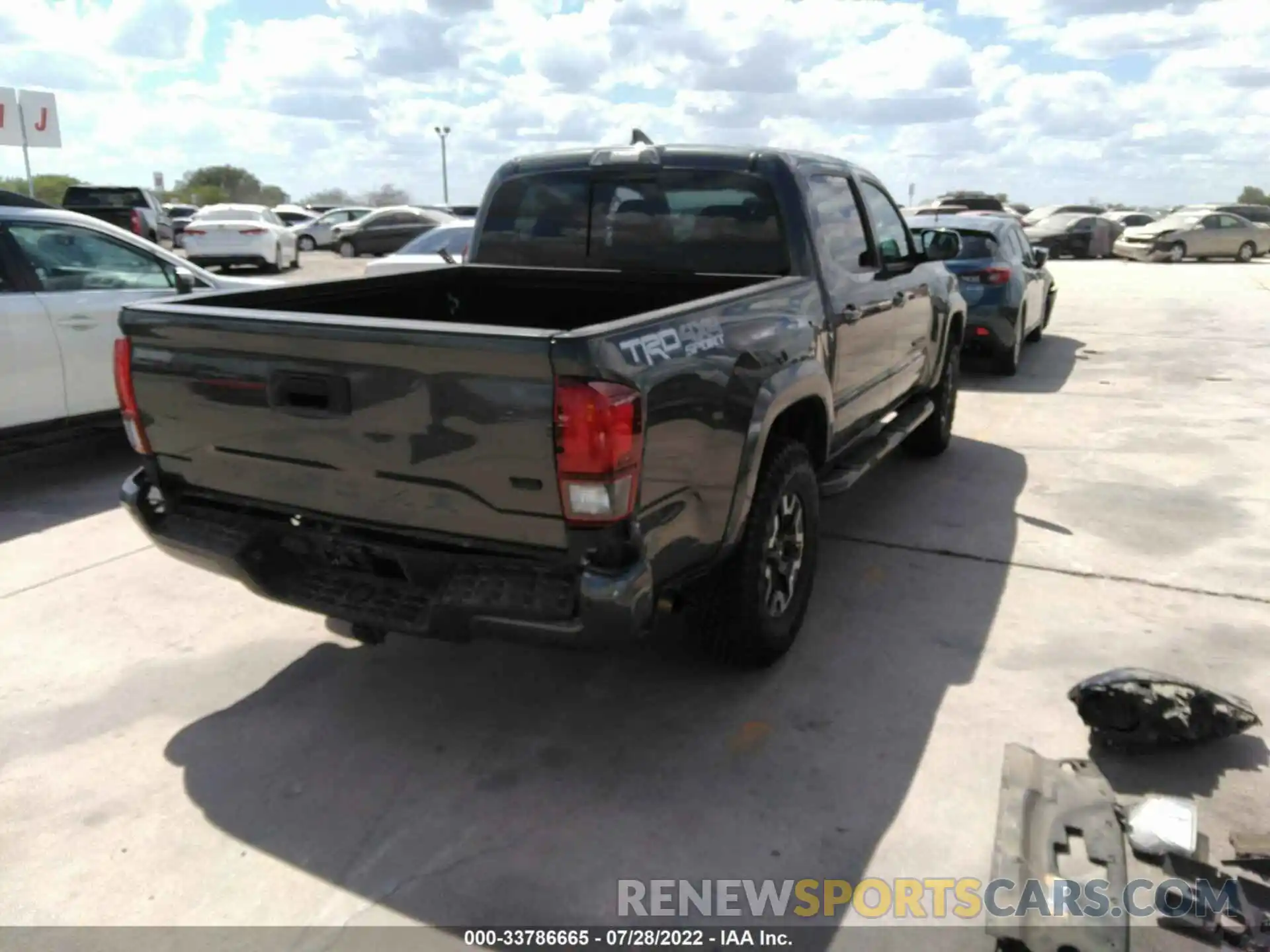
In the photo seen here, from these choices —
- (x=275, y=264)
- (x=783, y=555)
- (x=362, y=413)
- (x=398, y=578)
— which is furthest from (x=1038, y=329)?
(x=275, y=264)

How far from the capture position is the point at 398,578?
3344 mm

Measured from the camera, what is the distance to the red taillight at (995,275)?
33.0ft

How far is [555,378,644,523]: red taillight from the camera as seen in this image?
2799mm

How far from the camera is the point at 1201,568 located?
17.3ft

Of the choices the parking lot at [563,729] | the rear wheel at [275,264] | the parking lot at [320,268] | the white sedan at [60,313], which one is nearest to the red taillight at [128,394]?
the parking lot at [563,729]

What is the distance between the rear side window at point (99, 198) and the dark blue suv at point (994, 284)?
1762cm

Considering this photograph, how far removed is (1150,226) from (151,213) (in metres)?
27.8

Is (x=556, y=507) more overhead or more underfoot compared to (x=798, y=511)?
more overhead

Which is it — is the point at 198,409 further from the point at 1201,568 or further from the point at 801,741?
the point at 1201,568

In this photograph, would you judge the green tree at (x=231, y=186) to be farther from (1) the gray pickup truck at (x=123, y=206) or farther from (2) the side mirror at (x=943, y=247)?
(2) the side mirror at (x=943, y=247)

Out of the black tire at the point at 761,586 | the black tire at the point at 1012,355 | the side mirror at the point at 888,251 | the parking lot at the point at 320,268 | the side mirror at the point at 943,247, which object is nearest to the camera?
the black tire at the point at 761,586

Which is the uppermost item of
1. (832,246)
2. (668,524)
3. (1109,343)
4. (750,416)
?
(832,246)

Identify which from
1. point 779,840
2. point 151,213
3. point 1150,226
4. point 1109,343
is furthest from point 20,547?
point 1150,226

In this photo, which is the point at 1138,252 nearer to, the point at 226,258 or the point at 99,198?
the point at 226,258
